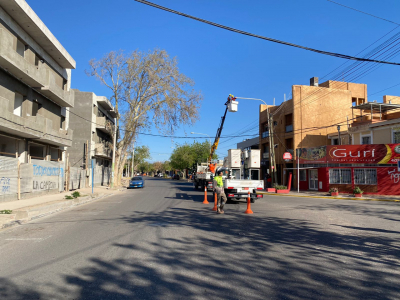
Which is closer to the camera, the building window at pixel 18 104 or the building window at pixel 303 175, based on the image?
the building window at pixel 18 104

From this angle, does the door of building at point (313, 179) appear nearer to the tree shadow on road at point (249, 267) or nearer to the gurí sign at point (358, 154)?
the gurí sign at point (358, 154)

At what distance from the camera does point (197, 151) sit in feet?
235

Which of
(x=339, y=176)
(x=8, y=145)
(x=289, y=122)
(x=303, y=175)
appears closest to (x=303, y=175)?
(x=303, y=175)

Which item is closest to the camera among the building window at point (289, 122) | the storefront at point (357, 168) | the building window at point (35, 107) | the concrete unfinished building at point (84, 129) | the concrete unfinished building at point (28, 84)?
the concrete unfinished building at point (28, 84)

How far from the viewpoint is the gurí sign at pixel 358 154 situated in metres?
24.8

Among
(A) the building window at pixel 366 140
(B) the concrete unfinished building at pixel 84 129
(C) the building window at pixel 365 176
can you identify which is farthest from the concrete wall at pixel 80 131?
(A) the building window at pixel 366 140

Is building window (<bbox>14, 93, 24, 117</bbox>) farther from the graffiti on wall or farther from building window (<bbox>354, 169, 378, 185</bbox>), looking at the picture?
building window (<bbox>354, 169, 378, 185</bbox>)

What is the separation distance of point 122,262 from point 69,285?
47.3 inches

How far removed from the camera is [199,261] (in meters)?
5.71

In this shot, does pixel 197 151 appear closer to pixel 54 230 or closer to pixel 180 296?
pixel 54 230

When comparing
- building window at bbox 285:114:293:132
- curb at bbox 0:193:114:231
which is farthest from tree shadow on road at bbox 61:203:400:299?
building window at bbox 285:114:293:132

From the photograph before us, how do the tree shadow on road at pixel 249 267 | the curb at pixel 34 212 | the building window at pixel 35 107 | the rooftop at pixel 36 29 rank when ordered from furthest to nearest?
the building window at pixel 35 107, the rooftop at pixel 36 29, the curb at pixel 34 212, the tree shadow on road at pixel 249 267

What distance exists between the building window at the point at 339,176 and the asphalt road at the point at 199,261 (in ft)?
59.8

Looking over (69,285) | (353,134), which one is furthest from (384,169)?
(69,285)
